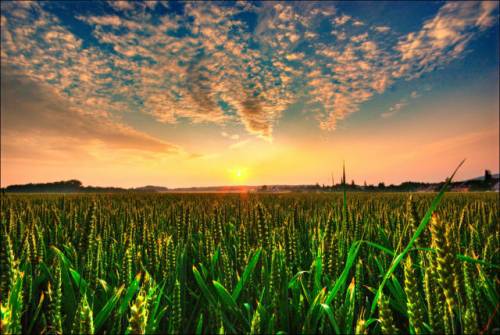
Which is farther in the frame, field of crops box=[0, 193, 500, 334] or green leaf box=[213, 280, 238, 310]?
green leaf box=[213, 280, 238, 310]

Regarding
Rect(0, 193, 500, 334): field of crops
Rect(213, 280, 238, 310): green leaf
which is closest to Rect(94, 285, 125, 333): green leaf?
Rect(0, 193, 500, 334): field of crops

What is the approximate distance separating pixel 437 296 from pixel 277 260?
809 mm

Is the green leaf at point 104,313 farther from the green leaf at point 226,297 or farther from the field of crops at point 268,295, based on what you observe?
the green leaf at point 226,297

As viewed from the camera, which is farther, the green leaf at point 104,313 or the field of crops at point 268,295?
the green leaf at point 104,313

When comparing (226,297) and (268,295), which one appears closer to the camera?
(226,297)

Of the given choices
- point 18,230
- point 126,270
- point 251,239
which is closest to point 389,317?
point 126,270

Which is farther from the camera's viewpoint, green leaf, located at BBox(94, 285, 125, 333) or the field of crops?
green leaf, located at BBox(94, 285, 125, 333)

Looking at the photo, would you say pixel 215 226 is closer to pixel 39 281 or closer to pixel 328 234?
pixel 328 234

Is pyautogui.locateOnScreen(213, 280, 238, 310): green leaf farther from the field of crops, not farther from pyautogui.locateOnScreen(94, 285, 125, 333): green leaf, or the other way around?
pyautogui.locateOnScreen(94, 285, 125, 333): green leaf

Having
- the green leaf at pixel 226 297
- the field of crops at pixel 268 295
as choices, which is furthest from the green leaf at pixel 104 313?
the green leaf at pixel 226 297

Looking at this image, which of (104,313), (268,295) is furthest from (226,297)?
(104,313)

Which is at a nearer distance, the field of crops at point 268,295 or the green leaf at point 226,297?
the field of crops at point 268,295

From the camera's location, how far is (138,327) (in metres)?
0.71

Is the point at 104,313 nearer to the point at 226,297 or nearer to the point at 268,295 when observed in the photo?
the point at 226,297
